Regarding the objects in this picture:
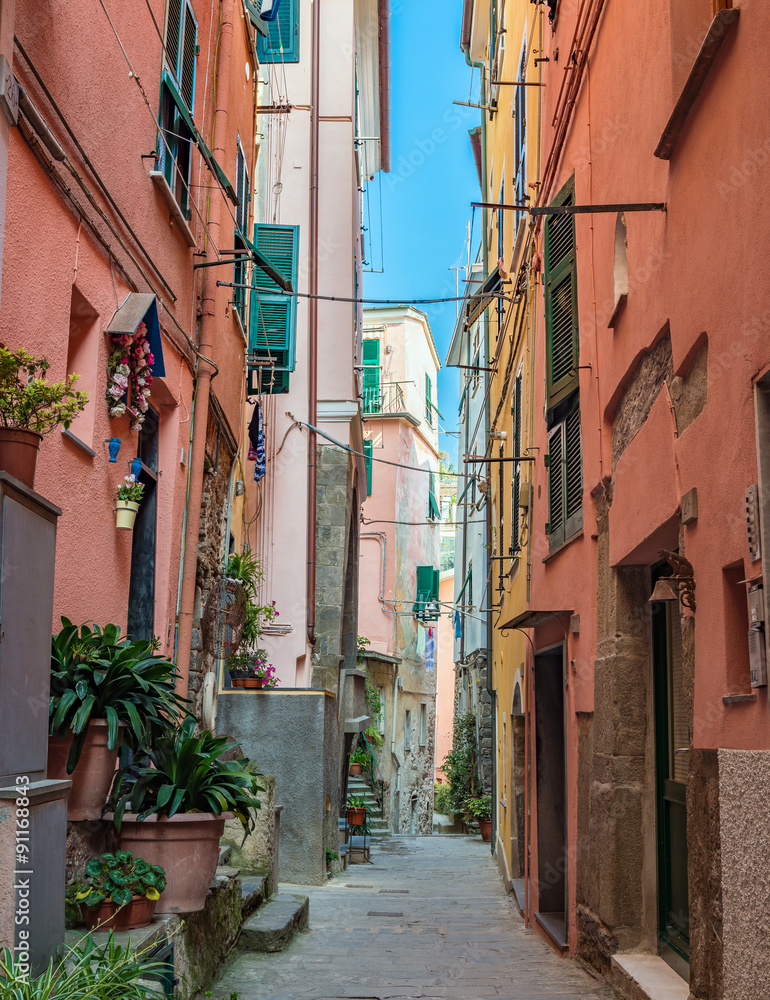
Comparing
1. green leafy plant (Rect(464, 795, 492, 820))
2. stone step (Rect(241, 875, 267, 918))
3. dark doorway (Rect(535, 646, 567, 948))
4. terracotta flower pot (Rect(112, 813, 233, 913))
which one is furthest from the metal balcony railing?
terracotta flower pot (Rect(112, 813, 233, 913))

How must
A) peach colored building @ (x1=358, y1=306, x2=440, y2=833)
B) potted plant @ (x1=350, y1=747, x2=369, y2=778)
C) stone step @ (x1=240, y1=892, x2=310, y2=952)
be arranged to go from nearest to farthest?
stone step @ (x1=240, y1=892, x2=310, y2=952), potted plant @ (x1=350, y1=747, x2=369, y2=778), peach colored building @ (x1=358, y1=306, x2=440, y2=833)

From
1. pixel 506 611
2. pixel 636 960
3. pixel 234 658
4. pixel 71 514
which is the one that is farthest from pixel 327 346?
pixel 636 960

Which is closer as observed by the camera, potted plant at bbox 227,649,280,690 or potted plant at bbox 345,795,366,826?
potted plant at bbox 227,649,280,690

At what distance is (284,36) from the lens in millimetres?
14328

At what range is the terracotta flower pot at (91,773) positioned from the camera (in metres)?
4.28

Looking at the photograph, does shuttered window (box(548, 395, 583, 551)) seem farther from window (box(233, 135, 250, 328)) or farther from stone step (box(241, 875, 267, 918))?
window (box(233, 135, 250, 328))

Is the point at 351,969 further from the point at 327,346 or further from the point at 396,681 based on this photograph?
the point at 396,681

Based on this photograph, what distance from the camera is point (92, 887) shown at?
165 inches

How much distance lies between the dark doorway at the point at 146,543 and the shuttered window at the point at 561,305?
3.13 metres

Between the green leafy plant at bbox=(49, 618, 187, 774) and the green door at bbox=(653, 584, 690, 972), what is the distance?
2.77 meters

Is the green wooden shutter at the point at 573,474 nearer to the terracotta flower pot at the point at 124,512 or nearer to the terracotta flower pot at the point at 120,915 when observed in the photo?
the terracotta flower pot at the point at 124,512

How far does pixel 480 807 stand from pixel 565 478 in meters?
13.5

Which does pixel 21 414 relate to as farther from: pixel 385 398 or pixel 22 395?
pixel 385 398

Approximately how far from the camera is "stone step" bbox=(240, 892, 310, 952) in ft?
21.2
